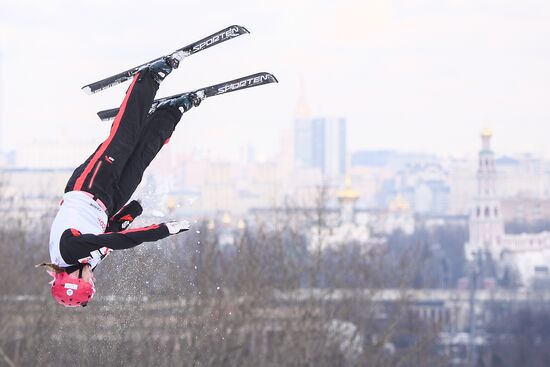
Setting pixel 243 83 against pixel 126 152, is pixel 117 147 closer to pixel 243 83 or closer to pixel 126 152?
pixel 126 152

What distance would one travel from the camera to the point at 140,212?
33.5 ft

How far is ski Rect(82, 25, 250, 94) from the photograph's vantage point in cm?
1056

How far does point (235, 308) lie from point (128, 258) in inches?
863

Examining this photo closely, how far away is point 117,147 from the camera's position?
388 inches

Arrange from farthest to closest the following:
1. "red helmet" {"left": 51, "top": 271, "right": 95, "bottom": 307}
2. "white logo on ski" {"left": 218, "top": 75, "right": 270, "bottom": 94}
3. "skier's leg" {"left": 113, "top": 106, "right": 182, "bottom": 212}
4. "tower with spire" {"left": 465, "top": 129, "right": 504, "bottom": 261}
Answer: "tower with spire" {"left": 465, "top": 129, "right": 504, "bottom": 261} → "white logo on ski" {"left": 218, "top": 75, "right": 270, "bottom": 94} → "skier's leg" {"left": 113, "top": 106, "right": 182, "bottom": 212} → "red helmet" {"left": 51, "top": 271, "right": 95, "bottom": 307}

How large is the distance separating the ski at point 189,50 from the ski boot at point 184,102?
254 millimetres

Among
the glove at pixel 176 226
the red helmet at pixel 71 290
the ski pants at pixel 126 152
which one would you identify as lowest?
the red helmet at pixel 71 290

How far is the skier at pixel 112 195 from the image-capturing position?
364 inches

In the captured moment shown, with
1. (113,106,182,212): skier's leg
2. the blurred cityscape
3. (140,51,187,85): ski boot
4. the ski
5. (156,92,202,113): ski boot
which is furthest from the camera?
the blurred cityscape

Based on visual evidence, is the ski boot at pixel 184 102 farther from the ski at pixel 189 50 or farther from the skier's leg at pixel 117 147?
the skier's leg at pixel 117 147

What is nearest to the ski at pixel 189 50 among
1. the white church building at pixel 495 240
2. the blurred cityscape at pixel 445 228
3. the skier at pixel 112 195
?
the skier at pixel 112 195

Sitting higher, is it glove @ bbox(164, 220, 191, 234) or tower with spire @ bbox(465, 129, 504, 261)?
tower with spire @ bbox(465, 129, 504, 261)

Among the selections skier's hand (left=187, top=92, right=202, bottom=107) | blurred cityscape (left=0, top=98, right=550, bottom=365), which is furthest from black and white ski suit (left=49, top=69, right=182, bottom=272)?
blurred cityscape (left=0, top=98, right=550, bottom=365)

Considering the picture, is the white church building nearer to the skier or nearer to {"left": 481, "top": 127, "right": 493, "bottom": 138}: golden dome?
{"left": 481, "top": 127, "right": 493, "bottom": 138}: golden dome
